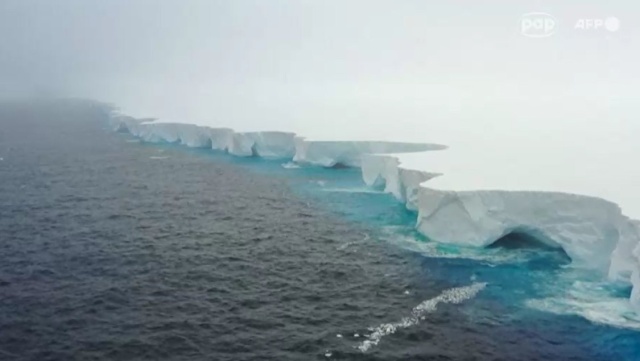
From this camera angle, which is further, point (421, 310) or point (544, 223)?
point (544, 223)

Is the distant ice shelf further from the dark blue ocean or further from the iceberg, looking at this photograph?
the iceberg

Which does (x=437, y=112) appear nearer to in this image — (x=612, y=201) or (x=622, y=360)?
(x=612, y=201)

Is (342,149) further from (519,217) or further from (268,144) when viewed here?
(519,217)

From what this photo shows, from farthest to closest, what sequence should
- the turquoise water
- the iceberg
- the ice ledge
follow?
Answer: the iceberg → the ice ledge → the turquoise water

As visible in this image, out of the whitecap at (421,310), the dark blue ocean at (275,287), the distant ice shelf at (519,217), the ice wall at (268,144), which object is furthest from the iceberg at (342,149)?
the whitecap at (421,310)

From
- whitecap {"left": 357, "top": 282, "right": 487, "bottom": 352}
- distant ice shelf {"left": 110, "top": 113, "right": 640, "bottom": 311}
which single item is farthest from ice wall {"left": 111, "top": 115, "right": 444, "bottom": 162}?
whitecap {"left": 357, "top": 282, "right": 487, "bottom": 352}

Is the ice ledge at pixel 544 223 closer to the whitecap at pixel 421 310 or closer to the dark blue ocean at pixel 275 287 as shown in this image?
the dark blue ocean at pixel 275 287

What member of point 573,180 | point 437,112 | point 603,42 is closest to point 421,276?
point 573,180

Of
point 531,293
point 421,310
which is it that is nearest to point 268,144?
point 421,310

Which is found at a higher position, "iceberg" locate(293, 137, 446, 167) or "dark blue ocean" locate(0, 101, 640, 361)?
"iceberg" locate(293, 137, 446, 167)
